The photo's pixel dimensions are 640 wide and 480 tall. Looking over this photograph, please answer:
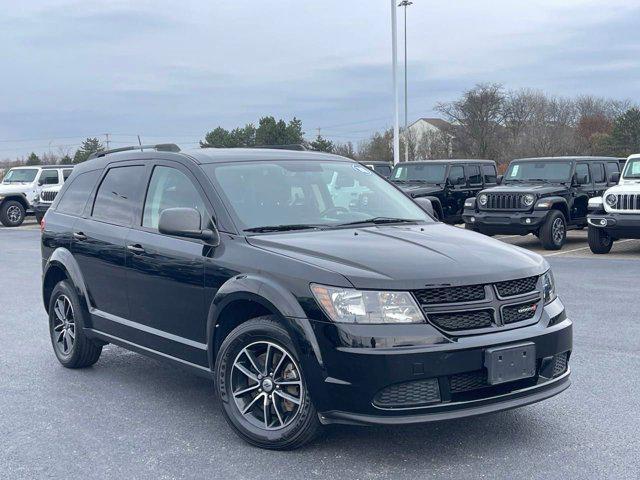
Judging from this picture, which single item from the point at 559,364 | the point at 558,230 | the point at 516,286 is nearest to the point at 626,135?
the point at 558,230

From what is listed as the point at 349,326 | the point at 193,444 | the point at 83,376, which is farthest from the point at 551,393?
the point at 83,376

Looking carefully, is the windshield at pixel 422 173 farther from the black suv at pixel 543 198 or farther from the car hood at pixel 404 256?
the car hood at pixel 404 256

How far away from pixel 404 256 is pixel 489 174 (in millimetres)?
17543

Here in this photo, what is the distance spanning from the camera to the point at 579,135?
181 ft

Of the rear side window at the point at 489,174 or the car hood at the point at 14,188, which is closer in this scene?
the rear side window at the point at 489,174

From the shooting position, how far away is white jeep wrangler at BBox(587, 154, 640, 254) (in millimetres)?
14125

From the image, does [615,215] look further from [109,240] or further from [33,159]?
[33,159]

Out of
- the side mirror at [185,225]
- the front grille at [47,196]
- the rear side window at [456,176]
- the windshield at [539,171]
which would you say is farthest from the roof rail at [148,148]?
the front grille at [47,196]

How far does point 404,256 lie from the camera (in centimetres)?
434

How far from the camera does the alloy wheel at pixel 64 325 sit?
257 inches

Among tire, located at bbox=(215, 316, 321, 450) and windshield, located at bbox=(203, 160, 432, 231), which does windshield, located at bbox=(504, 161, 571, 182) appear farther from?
tire, located at bbox=(215, 316, 321, 450)

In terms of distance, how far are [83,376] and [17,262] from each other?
9885mm

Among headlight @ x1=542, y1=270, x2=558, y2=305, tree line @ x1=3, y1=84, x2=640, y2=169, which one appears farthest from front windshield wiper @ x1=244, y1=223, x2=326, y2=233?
tree line @ x1=3, y1=84, x2=640, y2=169

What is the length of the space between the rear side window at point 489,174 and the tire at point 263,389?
56.6ft
